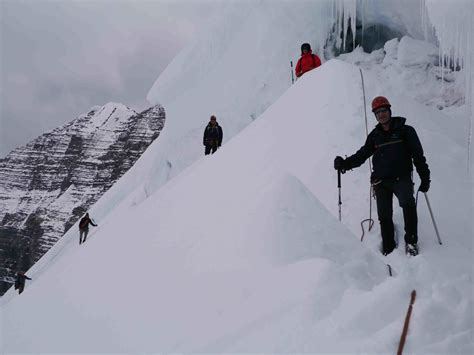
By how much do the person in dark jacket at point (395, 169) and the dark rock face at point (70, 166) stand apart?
5482 inches

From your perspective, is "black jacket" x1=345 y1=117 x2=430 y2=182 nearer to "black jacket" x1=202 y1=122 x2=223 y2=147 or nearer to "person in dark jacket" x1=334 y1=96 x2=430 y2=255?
"person in dark jacket" x1=334 y1=96 x2=430 y2=255

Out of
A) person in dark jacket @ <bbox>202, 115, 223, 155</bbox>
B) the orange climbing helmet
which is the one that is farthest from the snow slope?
person in dark jacket @ <bbox>202, 115, 223, 155</bbox>

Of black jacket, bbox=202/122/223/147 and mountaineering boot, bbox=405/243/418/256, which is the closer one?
mountaineering boot, bbox=405/243/418/256

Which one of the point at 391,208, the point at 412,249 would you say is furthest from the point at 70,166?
the point at 412,249

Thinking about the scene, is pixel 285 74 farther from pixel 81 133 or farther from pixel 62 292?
pixel 81 133

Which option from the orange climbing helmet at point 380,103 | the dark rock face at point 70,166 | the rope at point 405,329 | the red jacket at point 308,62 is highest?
the dark rock face at point 70,166

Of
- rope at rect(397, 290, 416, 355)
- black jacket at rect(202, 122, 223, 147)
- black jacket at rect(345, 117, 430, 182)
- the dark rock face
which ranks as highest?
the dark rock face

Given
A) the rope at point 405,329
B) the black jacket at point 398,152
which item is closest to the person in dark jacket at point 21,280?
the black jacket at point 398,152

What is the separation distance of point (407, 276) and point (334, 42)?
1499 cm

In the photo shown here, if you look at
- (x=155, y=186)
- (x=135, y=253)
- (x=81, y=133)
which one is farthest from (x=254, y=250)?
(x=81, y=133)

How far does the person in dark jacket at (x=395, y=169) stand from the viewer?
3.95 m

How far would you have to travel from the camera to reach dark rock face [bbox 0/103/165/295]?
5728 inches

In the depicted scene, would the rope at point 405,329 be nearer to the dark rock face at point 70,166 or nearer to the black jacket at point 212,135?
the black jacket at point 212,135

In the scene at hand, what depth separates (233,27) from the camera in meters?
16.2
